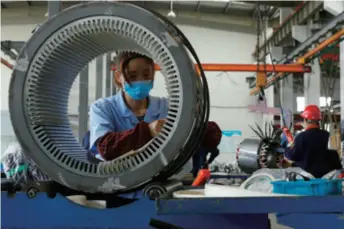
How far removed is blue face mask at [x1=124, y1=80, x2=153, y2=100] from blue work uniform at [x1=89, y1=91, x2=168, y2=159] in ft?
0.16

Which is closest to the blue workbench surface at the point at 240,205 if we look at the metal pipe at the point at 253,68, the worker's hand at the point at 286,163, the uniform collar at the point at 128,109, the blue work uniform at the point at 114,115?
the blue work uniform at the point at 114,115

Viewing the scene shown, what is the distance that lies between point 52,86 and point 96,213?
274mm

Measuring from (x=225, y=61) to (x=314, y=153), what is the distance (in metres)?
5.11

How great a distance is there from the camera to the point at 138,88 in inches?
39.4

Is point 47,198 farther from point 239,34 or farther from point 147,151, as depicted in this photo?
point 239,34

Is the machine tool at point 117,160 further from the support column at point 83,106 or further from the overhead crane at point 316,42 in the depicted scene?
the overhead crane at point 316,42

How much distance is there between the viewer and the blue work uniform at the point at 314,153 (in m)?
3.17

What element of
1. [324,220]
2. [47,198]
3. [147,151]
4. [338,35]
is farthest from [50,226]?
[338,35]

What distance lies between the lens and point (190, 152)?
77 cm

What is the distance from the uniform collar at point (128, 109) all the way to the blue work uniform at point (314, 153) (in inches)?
89.2

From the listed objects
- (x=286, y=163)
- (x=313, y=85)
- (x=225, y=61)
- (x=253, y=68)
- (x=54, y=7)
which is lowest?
(x=286, y=163)

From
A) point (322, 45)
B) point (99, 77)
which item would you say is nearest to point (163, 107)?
point (99, 77)

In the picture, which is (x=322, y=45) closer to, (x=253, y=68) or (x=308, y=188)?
(x=253, y=68)

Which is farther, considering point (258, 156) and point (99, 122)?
point (258, 156)
